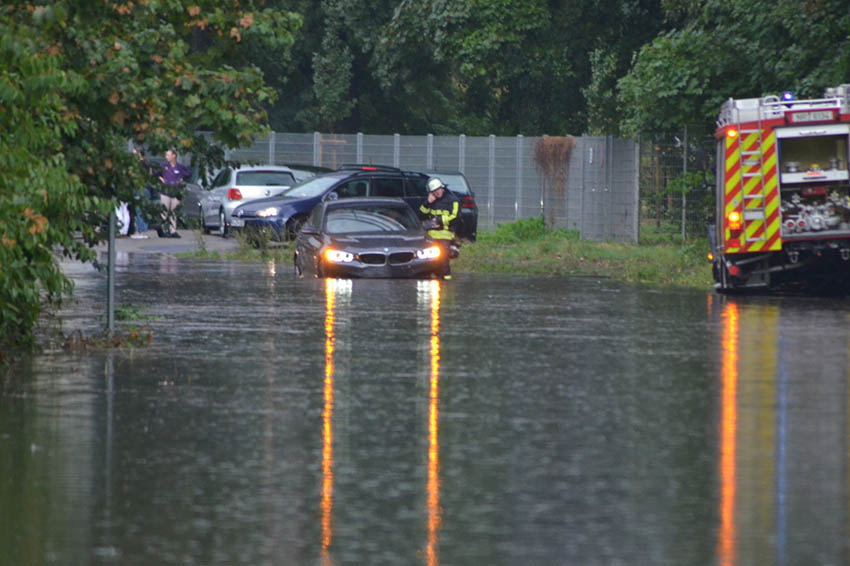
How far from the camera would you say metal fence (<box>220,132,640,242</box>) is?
41.2 meters

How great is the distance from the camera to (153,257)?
3312 centimetres

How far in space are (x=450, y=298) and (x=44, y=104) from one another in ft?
34.2

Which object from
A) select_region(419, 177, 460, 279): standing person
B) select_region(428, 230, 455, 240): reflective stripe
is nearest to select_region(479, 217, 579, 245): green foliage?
select_region(419, 177, 460, 279): standing person

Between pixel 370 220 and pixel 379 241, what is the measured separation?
886 mm

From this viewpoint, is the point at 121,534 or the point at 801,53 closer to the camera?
the point at 121,534

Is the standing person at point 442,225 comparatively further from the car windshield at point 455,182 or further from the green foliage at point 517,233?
the car windshield at point 455,182

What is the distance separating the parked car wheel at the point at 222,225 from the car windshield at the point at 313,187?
362cm

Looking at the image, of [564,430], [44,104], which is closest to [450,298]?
[44,104]

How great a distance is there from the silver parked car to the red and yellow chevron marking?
18.3 m

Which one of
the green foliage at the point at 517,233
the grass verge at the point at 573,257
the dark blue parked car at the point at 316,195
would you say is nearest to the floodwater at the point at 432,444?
the grass verge at the point at 573,257

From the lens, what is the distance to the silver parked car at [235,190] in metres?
41.8

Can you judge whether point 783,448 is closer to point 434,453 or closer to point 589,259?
point 434,453

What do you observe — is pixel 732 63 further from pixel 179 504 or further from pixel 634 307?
pixel 179 504

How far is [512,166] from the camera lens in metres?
47.1
